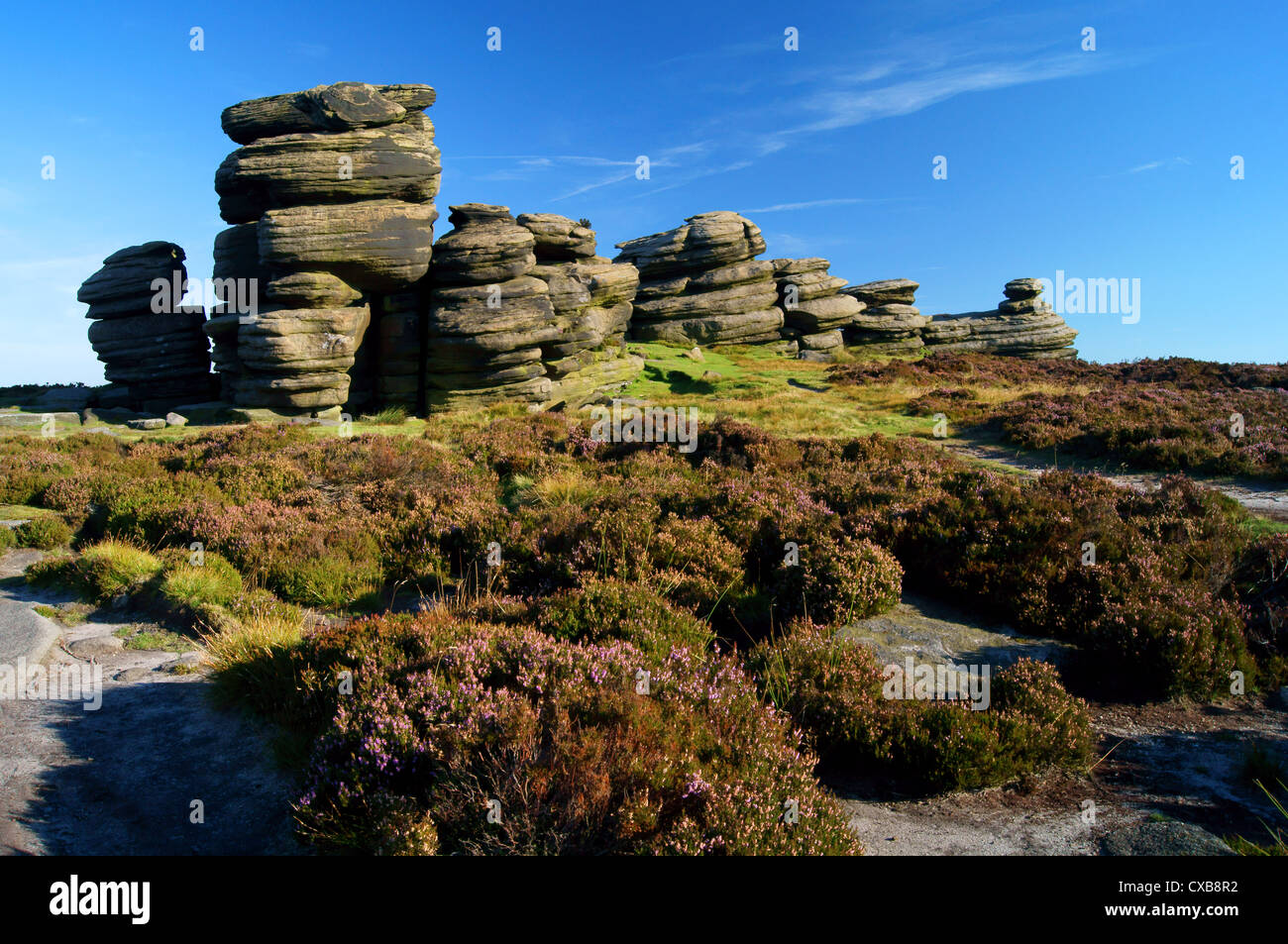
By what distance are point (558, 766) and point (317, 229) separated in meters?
33.9

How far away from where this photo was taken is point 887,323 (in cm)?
5928

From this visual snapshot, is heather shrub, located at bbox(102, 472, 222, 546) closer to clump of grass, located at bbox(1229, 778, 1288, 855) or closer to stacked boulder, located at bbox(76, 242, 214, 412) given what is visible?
clump of grass, located at bbox(1229, 778, 1288, 855)

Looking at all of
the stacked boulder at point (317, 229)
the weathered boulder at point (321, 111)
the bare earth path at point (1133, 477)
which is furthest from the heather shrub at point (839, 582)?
the weathered boulder at point (321, 111)

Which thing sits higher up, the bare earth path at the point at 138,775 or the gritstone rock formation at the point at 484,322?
the gritstone rock formation at the point at 484,322

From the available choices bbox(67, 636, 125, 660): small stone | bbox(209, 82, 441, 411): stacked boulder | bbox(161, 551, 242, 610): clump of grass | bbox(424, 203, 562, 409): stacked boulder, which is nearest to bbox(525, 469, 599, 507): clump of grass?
bbox(161, 551, 242, 610): clump of grass

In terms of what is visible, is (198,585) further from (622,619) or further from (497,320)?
(497,320)

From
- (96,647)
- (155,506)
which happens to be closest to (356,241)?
(155,506)

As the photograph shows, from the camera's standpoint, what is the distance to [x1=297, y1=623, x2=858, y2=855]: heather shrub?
4.86 metres

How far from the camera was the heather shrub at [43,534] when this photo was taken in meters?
14.1

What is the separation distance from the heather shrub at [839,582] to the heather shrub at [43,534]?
13.7 meters

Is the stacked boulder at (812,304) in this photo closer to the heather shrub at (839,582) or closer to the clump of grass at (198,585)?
the heather shrub at (839,582)

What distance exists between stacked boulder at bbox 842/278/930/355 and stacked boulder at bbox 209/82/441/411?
117ft

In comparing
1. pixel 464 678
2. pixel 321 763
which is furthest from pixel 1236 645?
pixel 321 763

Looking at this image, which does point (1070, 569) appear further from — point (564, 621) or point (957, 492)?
point (564, 621)
